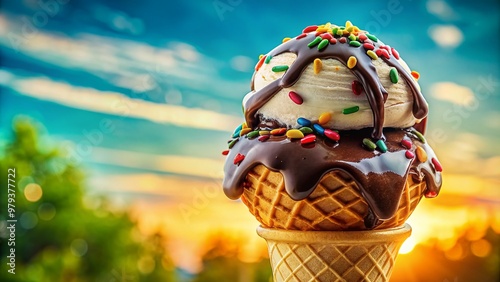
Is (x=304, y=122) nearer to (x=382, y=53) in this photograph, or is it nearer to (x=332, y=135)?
(x=332, y=135)

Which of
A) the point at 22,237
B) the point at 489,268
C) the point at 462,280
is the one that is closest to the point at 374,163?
the point at 462,280

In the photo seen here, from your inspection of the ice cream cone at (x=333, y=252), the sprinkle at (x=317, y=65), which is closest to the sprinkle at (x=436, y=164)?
the ice cream cone at (x=333, y=252)

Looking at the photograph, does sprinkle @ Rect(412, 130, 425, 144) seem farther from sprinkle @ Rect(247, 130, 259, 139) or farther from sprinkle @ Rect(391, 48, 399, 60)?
sprinkle @ Rect(247, 130, 259, 139)

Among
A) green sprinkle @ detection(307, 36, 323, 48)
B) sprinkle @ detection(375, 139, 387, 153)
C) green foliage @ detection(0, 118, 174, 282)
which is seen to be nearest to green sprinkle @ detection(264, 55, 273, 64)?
green sprinkle @ detection(307, 36, 323, 48)

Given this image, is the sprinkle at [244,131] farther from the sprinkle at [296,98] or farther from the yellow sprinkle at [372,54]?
the yellow sprinkle at [372,54]

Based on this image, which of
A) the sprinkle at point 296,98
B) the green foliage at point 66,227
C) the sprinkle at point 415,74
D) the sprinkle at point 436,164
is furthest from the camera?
the green foliage at point 66,227
